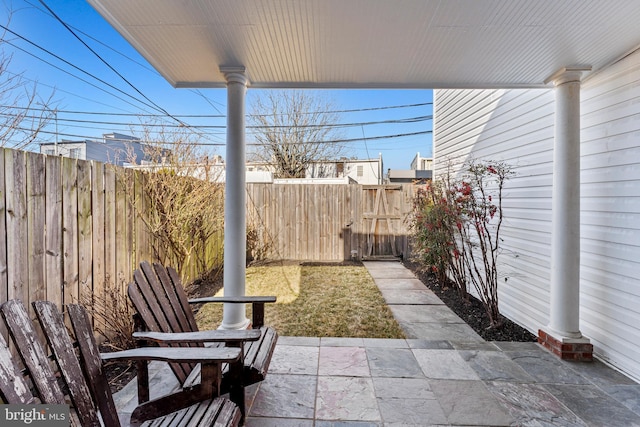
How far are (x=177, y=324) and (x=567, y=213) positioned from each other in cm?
325

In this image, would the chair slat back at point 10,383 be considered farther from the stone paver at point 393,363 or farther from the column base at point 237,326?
the stone paver at point 393,363

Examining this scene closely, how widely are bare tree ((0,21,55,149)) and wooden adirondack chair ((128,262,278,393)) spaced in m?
1.26

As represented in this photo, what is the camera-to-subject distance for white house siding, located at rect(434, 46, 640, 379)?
2312 millimetres

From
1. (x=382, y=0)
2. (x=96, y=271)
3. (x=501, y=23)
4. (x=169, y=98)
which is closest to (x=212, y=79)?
(x=382, y=0)

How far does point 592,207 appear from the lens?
2639mm

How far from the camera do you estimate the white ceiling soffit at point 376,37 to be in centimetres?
188

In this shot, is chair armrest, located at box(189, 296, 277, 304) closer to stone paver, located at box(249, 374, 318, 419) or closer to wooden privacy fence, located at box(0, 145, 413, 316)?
stone paver, located at box(249, 374, 318, 419)

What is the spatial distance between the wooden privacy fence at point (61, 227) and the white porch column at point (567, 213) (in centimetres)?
397

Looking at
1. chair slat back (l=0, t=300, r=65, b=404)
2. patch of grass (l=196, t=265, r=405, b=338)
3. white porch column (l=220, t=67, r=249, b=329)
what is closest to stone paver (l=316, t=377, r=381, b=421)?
patch of grass (l=196, t=265, r=405, b=338)

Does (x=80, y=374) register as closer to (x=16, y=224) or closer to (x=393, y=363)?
(x=16, y=224)

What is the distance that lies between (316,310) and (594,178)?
120 inches

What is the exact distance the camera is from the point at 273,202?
6645 mm

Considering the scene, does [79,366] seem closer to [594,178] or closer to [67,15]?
[594,178]

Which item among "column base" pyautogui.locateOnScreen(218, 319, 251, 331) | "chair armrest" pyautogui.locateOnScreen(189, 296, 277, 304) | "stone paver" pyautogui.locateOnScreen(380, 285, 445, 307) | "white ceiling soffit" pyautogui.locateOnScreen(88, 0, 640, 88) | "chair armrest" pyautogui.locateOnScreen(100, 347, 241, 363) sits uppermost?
"white ceiling soffit" pyautogui.locateOnScreen(88, 0, 640, 88)
